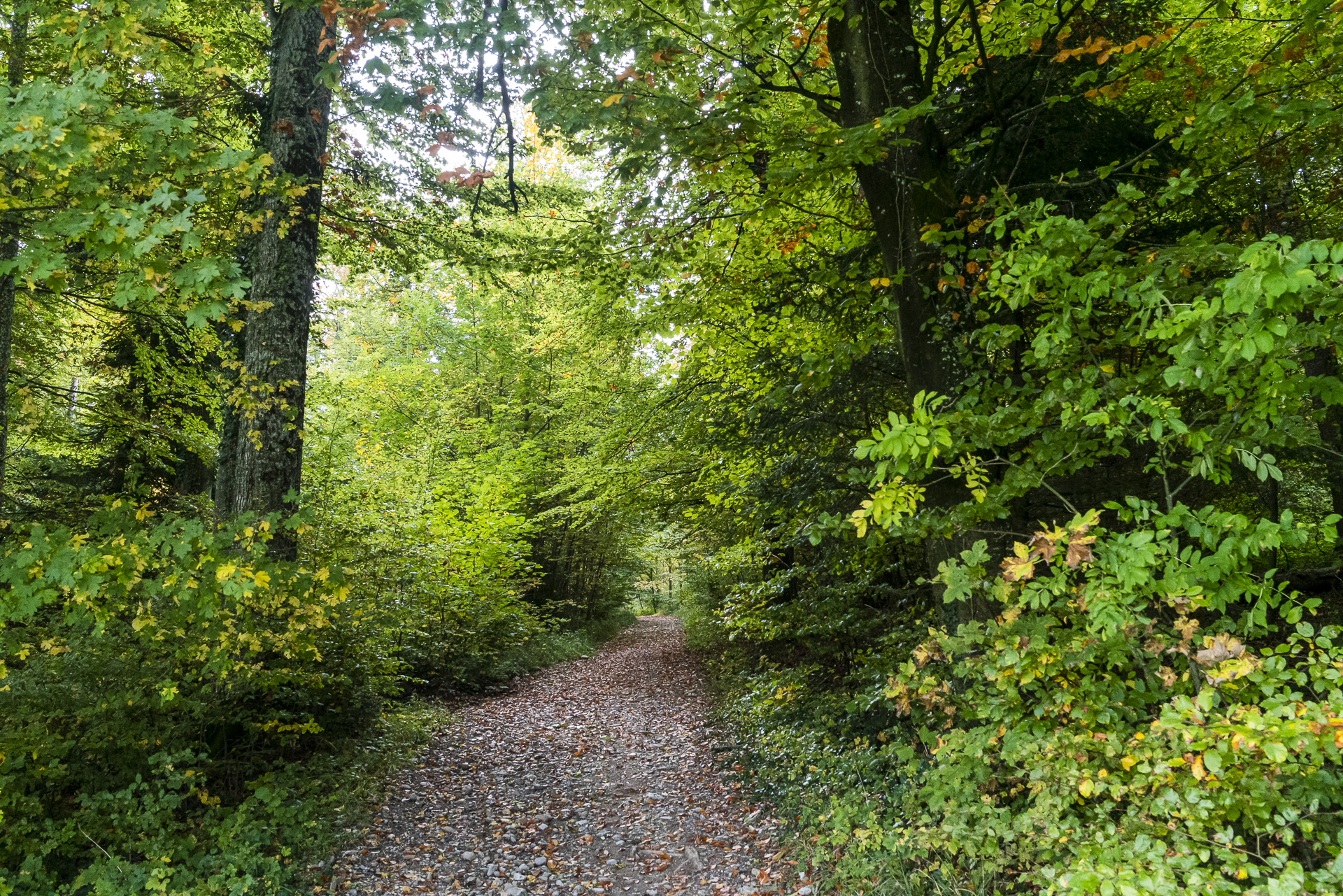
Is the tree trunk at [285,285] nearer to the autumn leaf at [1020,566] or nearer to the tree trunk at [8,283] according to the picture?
the tree trunk at [8,283]

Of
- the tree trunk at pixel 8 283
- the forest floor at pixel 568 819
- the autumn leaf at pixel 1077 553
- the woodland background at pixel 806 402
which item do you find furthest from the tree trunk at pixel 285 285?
the autumn leaf at pixel 1077 553

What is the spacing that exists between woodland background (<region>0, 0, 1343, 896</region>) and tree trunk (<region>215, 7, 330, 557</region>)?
0.05m

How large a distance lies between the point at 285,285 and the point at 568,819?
19.2 ft

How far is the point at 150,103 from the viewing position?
6148 mm

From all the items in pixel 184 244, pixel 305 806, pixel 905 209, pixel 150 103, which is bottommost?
pixel 305 806

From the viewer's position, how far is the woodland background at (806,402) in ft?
9.52

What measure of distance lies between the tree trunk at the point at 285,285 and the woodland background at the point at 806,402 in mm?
45

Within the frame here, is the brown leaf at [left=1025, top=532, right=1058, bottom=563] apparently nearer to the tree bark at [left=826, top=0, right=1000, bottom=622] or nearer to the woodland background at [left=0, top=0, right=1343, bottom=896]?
the woodland background at [left=0, top=0, right=1343, bottom=896]

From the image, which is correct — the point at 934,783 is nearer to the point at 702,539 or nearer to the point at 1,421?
the point at 1,421

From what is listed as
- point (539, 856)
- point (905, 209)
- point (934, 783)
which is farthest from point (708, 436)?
point (934, 783)

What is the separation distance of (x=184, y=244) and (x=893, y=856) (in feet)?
17.0

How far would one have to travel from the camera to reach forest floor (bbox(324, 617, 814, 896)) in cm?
533

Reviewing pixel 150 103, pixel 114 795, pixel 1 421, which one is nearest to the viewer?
pixel 114 795

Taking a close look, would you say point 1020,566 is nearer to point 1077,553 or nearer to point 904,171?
point 1077,553
